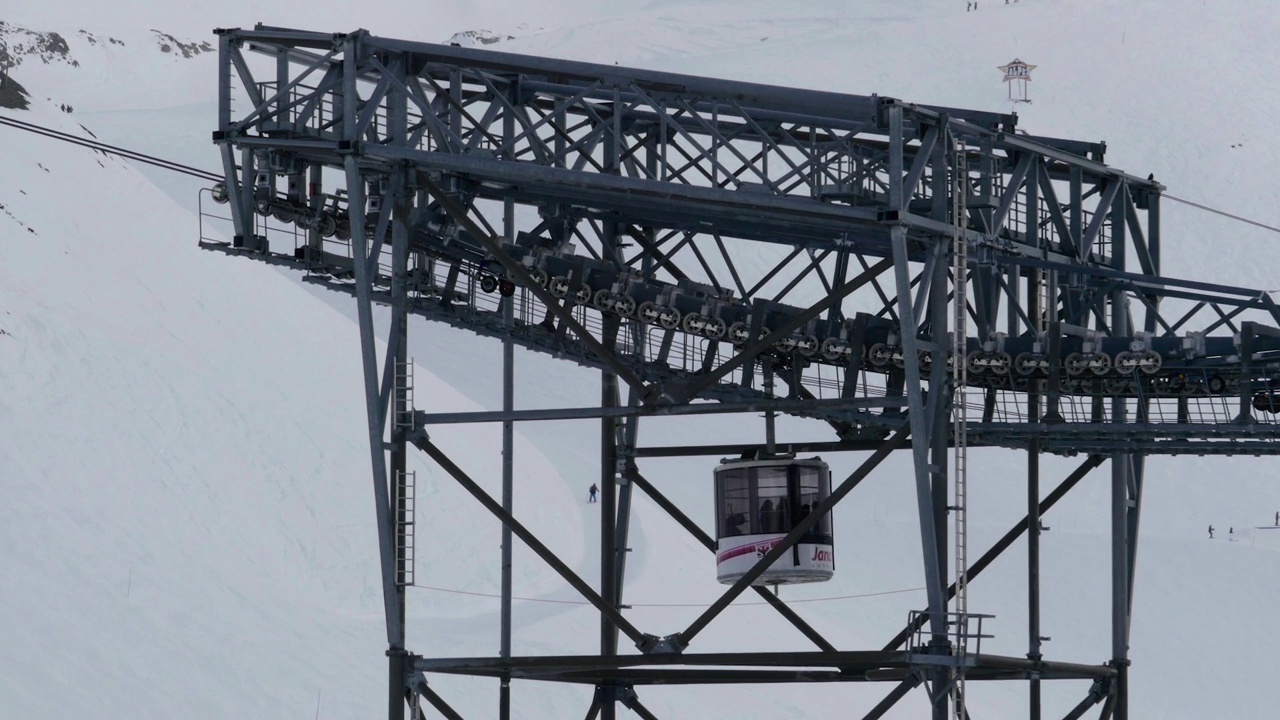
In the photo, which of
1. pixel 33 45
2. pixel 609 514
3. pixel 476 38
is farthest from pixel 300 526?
pixel 476 38

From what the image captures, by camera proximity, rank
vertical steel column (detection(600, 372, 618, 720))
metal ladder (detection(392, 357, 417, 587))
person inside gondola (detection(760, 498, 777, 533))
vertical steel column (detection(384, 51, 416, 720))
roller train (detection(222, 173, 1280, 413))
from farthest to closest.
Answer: vertical steel column (detection(600, 372, 618, 720)) → roller train (detection(222, 173, 1280, 413)) → metal ladder (detection(392, 357, 417, 587)) → person inside gondola (detection(760, 498, 777, 533)) → vertical steel column (detection(384, 51, 416, 720))

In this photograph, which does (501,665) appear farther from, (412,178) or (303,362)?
(303,362)

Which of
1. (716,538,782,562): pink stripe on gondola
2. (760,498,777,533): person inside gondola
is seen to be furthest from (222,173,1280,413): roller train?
(716,538,782,562): pink stripe on gondola

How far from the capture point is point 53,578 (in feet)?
150

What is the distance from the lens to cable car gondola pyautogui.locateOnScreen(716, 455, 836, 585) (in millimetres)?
28250

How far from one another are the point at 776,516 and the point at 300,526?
2878 cm

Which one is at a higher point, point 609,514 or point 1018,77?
point 1018,77

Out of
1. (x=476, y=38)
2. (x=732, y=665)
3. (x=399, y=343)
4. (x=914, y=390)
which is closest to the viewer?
(x=914, y=390)

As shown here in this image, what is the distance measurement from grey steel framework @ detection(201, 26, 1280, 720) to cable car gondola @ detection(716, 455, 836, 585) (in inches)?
32.5

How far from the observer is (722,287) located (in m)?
31.0

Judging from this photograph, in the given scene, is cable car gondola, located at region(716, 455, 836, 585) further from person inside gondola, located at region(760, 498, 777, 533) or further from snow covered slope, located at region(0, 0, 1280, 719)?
snow covered slope, located at region(0, 0, 1280, 719)

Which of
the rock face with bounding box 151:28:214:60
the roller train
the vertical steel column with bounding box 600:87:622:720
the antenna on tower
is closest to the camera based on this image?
the roller train

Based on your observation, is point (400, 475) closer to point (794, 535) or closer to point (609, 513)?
point (609, 513)

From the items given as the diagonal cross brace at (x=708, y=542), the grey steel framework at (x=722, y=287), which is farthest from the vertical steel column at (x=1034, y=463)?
the diagonal cross brace at (x=708, y=542)
